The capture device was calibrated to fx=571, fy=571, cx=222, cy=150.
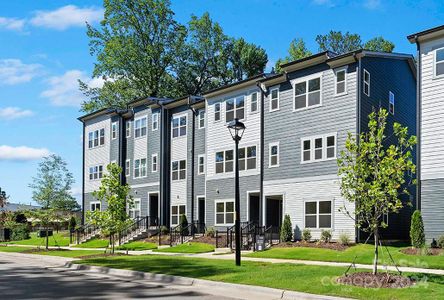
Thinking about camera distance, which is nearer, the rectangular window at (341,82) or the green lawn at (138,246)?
the rectangular window at (341,82)

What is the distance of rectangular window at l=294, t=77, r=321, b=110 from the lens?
30000mm

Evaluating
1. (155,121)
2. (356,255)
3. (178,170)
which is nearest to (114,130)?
(155,121)

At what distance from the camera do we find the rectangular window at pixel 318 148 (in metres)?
28.9

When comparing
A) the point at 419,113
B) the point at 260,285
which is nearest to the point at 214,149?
the point at 419,113

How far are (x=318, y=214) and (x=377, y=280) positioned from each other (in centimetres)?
1505

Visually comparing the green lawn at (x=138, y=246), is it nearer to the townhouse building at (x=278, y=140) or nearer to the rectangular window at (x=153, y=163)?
the townhouse building at (x=278, y=140)

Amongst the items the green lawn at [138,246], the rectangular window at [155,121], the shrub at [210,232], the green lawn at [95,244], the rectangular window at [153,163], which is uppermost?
the rectangular window at [155,121]

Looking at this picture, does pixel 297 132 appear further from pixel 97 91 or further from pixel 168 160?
pixel 97 91

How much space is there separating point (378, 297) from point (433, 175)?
13651mm

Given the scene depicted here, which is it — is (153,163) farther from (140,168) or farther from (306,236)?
(306,236)

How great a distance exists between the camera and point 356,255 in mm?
21094

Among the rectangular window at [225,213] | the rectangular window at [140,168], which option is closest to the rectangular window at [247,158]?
the rectangular window at [225,213]

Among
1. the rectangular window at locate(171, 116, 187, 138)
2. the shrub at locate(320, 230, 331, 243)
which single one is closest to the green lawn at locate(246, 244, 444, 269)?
the shrub at locate(320, 230, 331, 243)

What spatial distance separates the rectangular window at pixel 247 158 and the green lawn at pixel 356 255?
7.45 meters
